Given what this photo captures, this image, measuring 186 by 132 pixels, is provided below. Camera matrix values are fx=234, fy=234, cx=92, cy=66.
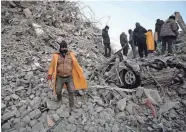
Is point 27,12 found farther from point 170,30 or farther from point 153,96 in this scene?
point 153,96

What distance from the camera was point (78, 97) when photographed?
23.1ft

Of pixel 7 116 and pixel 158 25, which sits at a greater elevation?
pixel 158 25

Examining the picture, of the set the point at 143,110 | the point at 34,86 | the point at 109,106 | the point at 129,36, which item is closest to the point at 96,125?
the point at 109,106

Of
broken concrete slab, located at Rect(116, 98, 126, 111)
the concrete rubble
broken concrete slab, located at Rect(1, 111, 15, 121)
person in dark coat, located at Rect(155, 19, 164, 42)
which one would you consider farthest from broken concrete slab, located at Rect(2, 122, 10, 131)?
person in dark coat, located at Rect(155, 19, 164, 42)

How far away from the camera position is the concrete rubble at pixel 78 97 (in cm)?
608

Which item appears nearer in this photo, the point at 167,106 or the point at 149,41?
the point at 167,106

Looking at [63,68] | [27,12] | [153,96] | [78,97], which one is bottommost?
[153,96]

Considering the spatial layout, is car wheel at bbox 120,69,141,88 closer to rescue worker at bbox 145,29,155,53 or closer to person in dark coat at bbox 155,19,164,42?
rescue worker at bbox 145,29,155,53

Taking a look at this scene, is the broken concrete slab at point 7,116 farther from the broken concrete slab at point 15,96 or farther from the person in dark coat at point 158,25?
the person in dark coat at point 158,25

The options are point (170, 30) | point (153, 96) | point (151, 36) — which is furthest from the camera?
point (151, 36)

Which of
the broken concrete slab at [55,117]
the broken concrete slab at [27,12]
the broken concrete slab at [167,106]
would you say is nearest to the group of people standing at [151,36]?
the broken concrete slab at [167,106]

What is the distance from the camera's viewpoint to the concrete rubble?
239 inches

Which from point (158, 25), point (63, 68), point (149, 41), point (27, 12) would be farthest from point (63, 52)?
point (27, 12)

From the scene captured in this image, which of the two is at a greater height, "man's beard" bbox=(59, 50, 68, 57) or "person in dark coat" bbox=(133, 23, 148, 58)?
"person in dark coat" bbox=(133, 23, 148, 58)
